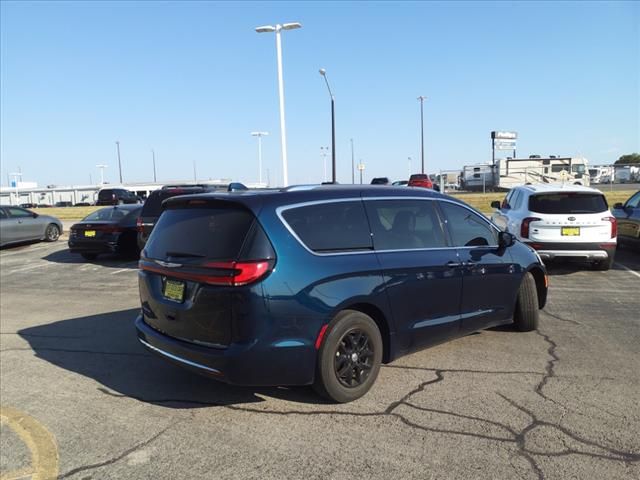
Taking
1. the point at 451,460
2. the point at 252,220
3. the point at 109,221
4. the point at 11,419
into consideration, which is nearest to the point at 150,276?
the point at 252,220

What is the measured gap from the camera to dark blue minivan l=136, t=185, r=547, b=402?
3.70m

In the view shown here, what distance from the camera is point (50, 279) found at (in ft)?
36.4

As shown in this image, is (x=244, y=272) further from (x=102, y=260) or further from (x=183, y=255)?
(x=102, y=260)

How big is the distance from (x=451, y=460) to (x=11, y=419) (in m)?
3.38

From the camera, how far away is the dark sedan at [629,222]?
11.0 m

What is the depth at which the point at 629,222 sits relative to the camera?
36.9 feet

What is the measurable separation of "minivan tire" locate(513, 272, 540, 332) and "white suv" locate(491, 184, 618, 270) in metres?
3.79

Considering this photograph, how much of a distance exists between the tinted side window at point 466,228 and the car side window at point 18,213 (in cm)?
1585

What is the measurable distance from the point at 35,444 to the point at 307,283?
7.34 feet

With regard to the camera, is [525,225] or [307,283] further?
[525,225]

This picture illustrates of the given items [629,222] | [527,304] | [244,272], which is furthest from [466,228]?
[629,222]

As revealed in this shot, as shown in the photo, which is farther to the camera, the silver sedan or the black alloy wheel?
the silver sedan

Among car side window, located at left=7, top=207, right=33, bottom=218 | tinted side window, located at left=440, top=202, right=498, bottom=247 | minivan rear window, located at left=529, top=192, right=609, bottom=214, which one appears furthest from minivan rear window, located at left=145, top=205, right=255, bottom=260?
car side window, located at left=7, top=207, right=33, bottom=218

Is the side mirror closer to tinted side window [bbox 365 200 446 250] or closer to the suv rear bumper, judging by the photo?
tinted side window [bbox 365 200 446 250]
